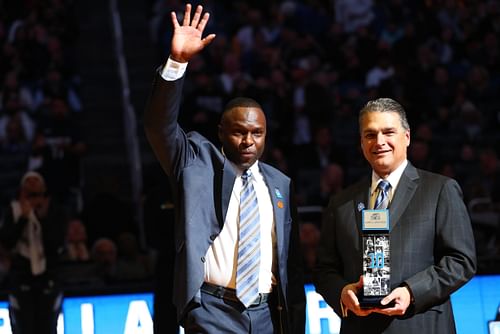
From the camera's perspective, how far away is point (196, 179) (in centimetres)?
507

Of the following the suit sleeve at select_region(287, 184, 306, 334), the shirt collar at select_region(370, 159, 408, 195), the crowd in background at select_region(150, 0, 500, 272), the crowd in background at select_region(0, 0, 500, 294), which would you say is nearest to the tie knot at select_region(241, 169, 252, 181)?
the suit sleeve at select_region(287, 184, 306, 334)

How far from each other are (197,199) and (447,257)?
124 cm

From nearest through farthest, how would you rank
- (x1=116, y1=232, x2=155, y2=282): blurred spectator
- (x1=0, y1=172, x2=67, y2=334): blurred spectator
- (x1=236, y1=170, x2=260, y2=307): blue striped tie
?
(x1=236, y1=170, x2=260, y2=307): blue striped tie
(x1=0, y1=172, x2=67, y2=334): blurred spectator
(x1=116, y1=232, x2=155, y2=282): blurred spectator

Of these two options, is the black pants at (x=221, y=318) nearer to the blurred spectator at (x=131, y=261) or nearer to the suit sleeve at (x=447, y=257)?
the suit sleeve at (x=447, y=257)

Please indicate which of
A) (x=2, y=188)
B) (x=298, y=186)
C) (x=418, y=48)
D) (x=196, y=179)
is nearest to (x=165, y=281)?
(x=196, y=179)

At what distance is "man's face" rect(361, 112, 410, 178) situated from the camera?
15.6ft

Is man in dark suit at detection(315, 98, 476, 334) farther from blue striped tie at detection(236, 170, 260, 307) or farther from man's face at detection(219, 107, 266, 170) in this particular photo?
man's face at detection(219, 107, 266, 170)

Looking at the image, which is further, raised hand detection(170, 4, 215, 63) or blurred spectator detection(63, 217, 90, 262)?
blurred spectator detection(63, 217, 90, 262)

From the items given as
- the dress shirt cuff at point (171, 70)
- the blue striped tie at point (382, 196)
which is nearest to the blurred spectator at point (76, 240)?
the dress shirt cuff at point (171, 70)

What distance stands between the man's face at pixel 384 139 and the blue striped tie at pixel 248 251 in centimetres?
67

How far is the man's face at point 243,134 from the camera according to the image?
201 inches

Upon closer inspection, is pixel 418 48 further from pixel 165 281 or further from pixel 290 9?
pixel 165 281

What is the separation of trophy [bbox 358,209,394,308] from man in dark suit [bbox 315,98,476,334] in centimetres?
A: 4

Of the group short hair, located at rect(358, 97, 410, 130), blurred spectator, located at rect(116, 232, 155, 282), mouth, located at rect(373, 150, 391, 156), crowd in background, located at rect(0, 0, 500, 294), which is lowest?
blurred spectator, located at rect(116, 232, 155, 282)
